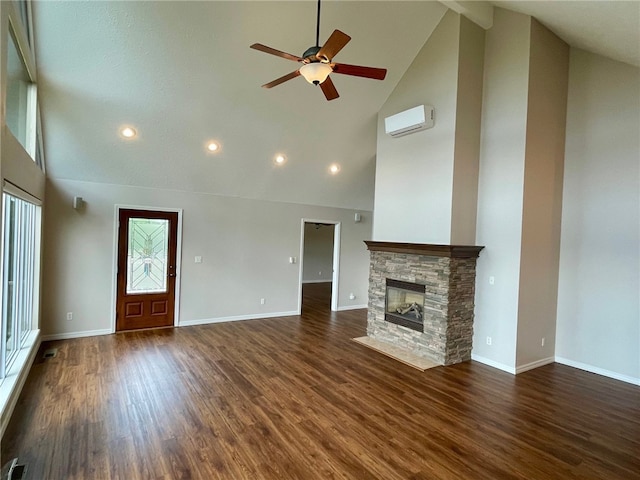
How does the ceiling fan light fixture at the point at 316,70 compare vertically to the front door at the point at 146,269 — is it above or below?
above

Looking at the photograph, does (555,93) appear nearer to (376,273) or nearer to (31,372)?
(376,273)

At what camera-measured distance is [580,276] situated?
4.76m

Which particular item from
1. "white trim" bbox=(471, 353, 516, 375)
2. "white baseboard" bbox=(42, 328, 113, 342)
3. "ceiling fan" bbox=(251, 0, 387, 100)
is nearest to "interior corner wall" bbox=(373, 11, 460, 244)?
"white trim" bbox=(471, 353, 516, 375)

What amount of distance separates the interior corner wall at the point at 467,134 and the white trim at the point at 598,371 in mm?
2132

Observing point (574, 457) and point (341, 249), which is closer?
point (574, 457)

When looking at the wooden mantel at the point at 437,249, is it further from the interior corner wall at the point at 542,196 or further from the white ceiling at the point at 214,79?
the white ceiling at the point at 214,79

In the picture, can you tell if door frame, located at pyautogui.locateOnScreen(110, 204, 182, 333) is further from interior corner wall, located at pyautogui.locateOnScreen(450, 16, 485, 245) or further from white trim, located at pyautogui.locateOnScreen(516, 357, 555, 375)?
white trim, located at pyautogui.locateOnScreen(516, 357, 555, 375)

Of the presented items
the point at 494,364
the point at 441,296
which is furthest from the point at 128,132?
the point at 494,364

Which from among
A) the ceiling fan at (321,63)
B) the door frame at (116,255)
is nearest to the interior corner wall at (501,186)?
the ceiling fan at (321,63)

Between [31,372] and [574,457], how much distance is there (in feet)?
18.2

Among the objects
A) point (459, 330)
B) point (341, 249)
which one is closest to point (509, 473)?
point (459, 330)

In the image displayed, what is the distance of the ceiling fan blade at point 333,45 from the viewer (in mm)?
2611

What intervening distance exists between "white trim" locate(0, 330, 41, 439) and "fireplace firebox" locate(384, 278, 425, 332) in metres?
4.61

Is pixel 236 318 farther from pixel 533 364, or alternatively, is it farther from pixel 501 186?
pixel 501 186
